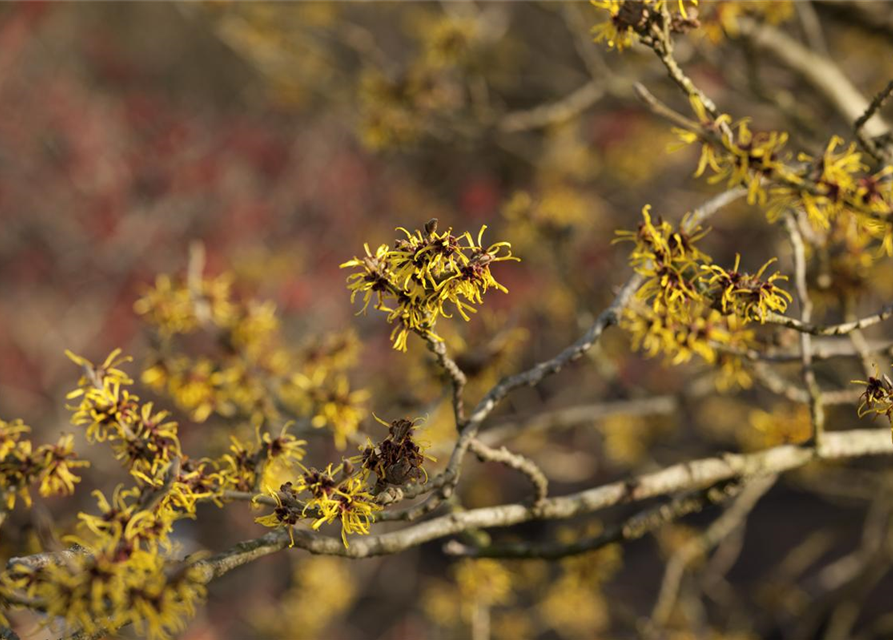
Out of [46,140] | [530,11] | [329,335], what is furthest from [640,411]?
[530,11]

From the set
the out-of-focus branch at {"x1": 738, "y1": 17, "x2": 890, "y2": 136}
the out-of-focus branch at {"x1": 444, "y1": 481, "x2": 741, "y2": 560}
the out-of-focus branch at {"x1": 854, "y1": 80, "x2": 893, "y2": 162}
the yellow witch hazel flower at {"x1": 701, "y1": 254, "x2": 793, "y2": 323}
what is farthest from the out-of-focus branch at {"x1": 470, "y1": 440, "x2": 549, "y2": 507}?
the out-of-focus branch at {"x1": 738, "y1": 17, "x2": 890, "y2": 136}

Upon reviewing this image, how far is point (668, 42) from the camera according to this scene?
1.72m

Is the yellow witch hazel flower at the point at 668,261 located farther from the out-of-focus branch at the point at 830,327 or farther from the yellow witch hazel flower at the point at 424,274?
the yellow witch hazel flower at the point at 424,274

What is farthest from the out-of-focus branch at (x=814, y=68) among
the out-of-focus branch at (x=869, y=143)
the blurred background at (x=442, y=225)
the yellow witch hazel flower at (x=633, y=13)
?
the yellow witch hazel flower at (x=633, y=13)

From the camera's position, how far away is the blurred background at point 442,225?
11.2 feet

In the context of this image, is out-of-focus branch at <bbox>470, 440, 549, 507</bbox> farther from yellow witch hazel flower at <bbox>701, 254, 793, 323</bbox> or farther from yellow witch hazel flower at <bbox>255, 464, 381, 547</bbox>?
yellow witch hazel flower at <bbox>701, 254, 793, 323</bbox>

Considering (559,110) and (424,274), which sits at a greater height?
(559,110)

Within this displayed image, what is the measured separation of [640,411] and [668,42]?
1642 mm

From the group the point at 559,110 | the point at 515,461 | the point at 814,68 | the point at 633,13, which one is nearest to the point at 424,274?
the point at 515,461

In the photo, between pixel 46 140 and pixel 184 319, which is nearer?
pixel 184 319

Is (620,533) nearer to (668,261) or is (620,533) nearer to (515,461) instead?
(515,461)

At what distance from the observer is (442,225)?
726 cm

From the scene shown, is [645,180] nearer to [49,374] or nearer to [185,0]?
[185,0]

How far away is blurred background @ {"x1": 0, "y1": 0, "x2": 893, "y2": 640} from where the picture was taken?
3.42m
